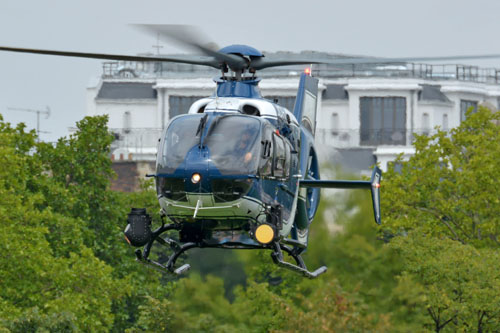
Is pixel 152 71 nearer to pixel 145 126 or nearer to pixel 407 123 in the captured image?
pixel 145 126

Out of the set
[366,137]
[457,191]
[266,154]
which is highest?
[366,137]

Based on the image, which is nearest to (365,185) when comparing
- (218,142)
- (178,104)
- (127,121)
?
(218,142)

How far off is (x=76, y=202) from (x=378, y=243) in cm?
1979

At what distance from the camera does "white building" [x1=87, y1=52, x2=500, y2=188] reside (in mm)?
133250

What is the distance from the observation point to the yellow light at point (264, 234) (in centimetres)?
3775

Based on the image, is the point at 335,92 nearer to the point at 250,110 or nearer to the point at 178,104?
the point at 178,104

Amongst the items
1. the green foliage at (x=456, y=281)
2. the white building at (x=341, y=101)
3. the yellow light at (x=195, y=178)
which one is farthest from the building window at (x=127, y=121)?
the yellow light at (x=195, y=178)

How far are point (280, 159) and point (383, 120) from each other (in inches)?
3794

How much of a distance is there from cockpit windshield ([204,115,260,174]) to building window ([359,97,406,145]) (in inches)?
3781

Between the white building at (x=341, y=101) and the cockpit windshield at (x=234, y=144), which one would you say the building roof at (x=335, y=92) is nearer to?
the white building at (x=341, y=101)

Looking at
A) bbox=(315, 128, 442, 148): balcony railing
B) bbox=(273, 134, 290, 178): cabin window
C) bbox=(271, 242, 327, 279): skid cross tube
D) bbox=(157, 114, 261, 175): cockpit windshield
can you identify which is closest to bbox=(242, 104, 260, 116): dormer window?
bbox=(273, 134, 290, 178): cabin window

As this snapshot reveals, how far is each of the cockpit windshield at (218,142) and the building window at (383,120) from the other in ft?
315

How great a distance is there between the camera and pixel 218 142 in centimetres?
3784

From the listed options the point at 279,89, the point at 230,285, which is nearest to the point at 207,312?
the point at 230,285
